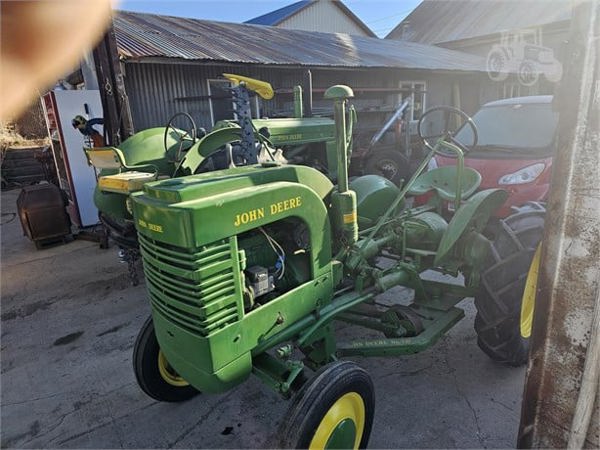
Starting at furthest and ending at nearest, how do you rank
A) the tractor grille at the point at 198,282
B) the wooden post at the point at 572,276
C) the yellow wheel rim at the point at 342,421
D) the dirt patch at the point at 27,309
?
the dirt patch at the point at 27,309 → the yellow wheel rim at the point at 342,421 → the tractor grille at the point at 198,282 → the wooden post at the point at 572,276

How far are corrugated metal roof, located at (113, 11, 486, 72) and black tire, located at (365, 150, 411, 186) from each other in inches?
88.5

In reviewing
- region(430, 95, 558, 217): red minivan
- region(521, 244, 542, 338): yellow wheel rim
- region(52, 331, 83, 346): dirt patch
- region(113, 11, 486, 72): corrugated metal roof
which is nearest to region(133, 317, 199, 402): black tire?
region(52, 331, 83, 346): dirt patch

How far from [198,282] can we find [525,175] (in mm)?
3494

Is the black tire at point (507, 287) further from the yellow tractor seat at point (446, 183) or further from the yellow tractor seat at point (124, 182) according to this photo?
the yellow tractor seat at point (124, 182)

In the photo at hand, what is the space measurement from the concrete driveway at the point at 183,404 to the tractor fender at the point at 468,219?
727 millimetres

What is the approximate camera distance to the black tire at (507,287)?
7.48ft

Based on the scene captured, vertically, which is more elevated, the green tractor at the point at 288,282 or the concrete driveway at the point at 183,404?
the green tractor at the point at 288,282

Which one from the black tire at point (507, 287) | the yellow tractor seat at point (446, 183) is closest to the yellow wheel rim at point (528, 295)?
the black tire at point (507, 287)

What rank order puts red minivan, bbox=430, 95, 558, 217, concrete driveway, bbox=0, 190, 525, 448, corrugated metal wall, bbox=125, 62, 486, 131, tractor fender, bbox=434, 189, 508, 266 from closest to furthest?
concrete driveway, bbox=0, 190, 525, 448 < tractor fender, bbox=434, 189, 508, 266 < red minivan, bbox=430, 95, 558, 217 < corrugated metal wall, bbox=125, 62, 486, 131

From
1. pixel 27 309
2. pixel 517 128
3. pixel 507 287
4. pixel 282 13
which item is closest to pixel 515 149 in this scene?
pixel 517 128

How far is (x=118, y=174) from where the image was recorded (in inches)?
152

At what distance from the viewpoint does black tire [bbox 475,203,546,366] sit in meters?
2.28

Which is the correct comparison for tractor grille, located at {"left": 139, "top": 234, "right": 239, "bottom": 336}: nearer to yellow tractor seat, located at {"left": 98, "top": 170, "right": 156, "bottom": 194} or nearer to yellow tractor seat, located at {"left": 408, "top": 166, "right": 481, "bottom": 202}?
yellow tractor seat, located at {"left": 408, "top": 166, "right": 481, "bottom": 202}

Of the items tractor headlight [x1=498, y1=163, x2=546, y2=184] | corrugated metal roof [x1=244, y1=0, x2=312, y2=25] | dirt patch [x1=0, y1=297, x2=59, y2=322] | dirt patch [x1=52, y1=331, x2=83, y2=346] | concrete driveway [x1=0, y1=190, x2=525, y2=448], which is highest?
corrugated metal roof [x1=244, y1=0, x2=312, y2=25]
